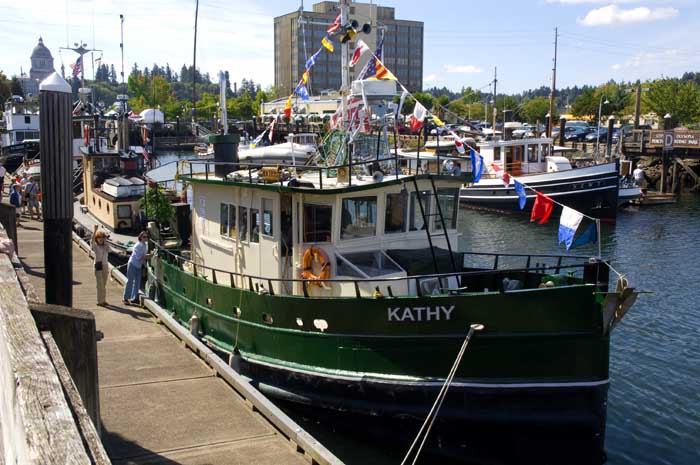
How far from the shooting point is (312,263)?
1205cm

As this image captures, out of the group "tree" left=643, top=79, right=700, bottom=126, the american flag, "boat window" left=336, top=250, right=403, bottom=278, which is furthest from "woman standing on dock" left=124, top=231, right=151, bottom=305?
"tree" left=643, top=79, right=700, bottom=126

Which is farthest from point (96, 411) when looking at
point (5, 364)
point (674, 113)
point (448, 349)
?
point (674, 113)

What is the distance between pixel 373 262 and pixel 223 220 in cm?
366

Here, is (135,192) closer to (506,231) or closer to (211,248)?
(211,248)

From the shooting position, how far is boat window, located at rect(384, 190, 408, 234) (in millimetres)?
12227

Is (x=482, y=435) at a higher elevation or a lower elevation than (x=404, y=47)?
lower

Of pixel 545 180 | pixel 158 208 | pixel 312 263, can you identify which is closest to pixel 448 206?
pixel 312 263

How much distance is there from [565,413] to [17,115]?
54587mm

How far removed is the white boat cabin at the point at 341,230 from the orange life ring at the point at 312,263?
2 centimetres

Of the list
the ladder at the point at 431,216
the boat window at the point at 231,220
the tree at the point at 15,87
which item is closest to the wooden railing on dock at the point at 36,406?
the ladder at the point at 431,216

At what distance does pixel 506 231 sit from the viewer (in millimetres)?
36094

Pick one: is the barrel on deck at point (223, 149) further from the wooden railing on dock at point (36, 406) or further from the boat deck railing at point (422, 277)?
the wooden railing on dock at point (36, 406)

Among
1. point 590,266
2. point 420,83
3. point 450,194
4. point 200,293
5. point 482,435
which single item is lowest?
point 482,435

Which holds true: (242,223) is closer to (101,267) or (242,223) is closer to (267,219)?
(267,219)
